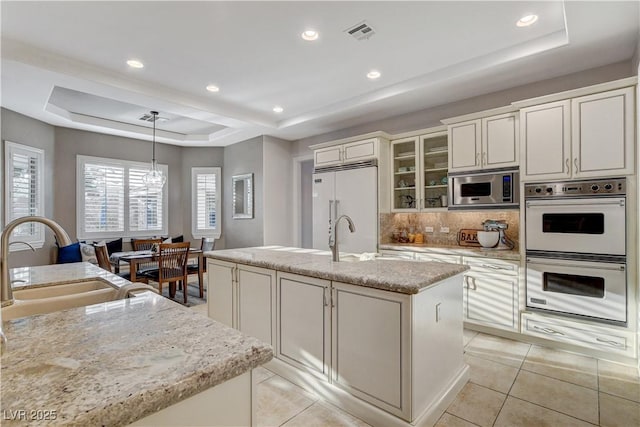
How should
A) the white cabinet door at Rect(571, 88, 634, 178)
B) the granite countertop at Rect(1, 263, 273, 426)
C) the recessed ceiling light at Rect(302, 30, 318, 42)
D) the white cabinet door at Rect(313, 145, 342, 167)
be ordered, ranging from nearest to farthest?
the granite countertop at Rect(1, 263, 273, 426), the white cabinet door at Rect(571, 88, 634, 178), the recessed ceiling light at Rect(302, 30, 318, 42), the white cabinet door at Rect(313, 145, 342, 167)

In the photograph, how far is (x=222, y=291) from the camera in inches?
115

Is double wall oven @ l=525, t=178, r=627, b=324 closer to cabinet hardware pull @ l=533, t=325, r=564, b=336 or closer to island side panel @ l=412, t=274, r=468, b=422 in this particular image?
cabinet hardware pull @ l=533, t=325, r=564, b=336

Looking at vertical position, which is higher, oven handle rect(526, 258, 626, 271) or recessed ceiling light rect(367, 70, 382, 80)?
recessed ceiling light rect(367, 70, 382, 80)

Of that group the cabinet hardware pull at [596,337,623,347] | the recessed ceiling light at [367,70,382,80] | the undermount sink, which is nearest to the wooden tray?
the cabinet hardware pull at [596,337,623,347]

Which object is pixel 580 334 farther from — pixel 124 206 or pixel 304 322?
pixel 124 206

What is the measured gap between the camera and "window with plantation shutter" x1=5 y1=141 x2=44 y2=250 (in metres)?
4.30

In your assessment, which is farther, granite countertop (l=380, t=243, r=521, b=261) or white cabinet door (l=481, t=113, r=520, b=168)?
white cabinet door (l=481, t=113, r=520, b=168)

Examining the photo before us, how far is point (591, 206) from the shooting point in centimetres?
270

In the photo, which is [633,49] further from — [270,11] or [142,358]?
[142,358]

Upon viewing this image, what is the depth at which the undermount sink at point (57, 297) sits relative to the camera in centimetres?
137

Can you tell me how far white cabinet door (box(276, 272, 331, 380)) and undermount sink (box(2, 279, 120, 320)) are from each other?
3.62 feet

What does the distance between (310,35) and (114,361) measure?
111 inches

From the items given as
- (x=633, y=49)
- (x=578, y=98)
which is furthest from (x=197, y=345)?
(x=633, y=49)

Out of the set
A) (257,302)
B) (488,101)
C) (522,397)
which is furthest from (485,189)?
(257,302)
